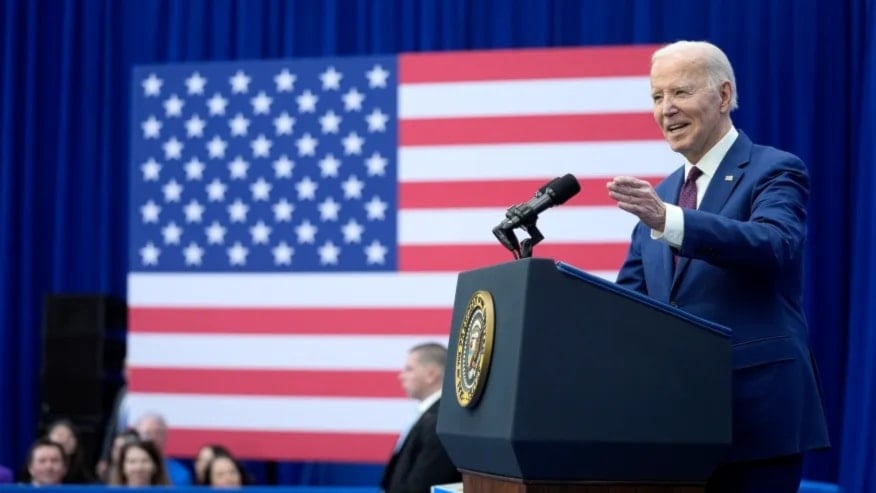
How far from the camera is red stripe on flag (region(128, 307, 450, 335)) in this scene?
302 inches

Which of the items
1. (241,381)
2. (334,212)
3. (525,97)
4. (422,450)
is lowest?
(241,381)

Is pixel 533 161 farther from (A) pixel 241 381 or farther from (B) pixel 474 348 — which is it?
(B) pixel 474 348

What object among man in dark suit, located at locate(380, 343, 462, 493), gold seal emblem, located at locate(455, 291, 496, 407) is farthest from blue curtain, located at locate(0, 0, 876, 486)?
gold seal emblem, located at locate(455, 291, 496, 407)

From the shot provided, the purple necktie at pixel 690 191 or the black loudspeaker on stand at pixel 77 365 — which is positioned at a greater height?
the purple necktie at pixel 690 191

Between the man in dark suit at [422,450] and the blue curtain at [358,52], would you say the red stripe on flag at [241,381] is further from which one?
the man in dark suit at [422,450]

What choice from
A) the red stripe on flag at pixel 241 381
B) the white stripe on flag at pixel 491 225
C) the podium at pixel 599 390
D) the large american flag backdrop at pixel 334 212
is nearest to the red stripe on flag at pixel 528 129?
the large american flag backdrop at pixel 334 212

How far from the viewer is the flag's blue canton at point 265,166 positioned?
790cm

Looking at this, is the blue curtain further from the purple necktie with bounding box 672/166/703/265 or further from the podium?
the podium

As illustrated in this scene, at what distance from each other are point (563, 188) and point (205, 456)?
228 inches

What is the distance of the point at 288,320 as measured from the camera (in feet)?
25.9

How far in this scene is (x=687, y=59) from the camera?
223cm

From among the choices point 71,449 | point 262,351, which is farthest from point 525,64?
point 71,449

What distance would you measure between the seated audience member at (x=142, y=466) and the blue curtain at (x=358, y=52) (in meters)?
2.08

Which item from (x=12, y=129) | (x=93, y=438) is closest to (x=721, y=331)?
(x=93, y=438)
